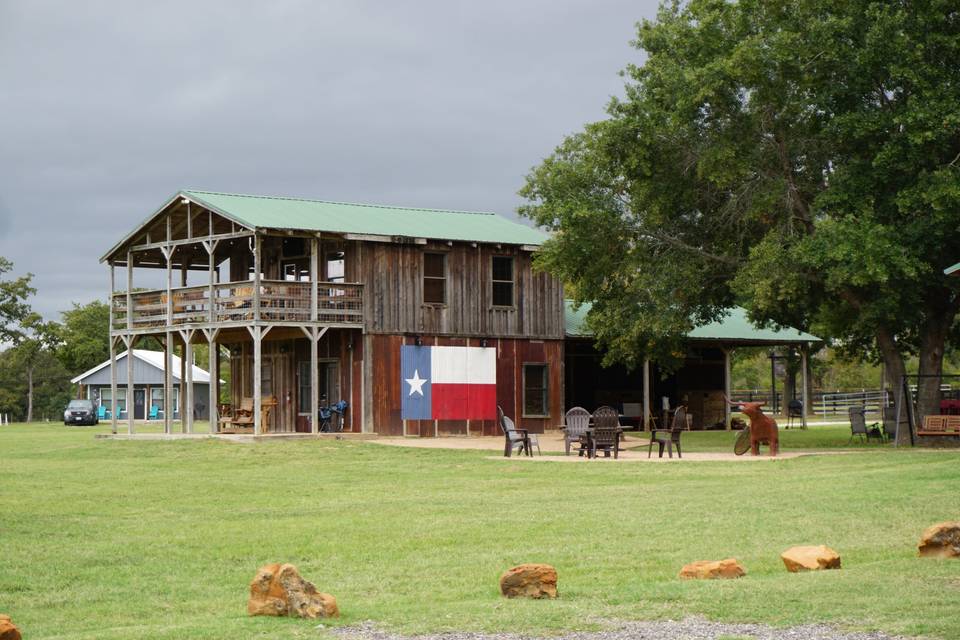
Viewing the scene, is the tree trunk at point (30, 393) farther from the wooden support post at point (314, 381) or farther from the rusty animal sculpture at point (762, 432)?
the rusty animal sculpture at point (762, 432)

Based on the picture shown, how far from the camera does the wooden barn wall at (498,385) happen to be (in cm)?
3606

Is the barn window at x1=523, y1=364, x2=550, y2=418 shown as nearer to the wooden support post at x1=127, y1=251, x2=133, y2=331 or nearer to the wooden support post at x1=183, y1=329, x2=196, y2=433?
the wooden support post at x1=183, y1=329, x2=196, y2=433

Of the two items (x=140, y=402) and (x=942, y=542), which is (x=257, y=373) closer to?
(x=942, y=542)

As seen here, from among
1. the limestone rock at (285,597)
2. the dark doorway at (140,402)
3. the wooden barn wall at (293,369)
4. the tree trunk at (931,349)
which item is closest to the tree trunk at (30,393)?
the dark doorway at (140,402)

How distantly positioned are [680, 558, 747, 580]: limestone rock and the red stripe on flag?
2636 centimetres

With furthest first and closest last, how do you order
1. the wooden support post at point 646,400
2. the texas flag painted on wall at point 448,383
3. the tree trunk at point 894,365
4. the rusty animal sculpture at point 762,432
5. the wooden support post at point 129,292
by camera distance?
the wooden support post at point 646,400
the wooden support post at point 129,292
the texas flag painted on wall at point 448,383
the tree trunk at point 894,365
the rusty animal sculpture at point 762,432

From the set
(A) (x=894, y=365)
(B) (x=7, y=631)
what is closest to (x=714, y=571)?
(B) (x=7, y=631)

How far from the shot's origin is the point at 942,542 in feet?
36.2

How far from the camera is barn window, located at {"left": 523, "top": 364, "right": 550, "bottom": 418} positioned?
39.0 metres

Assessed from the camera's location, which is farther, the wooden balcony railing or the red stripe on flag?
the red stripe on flag

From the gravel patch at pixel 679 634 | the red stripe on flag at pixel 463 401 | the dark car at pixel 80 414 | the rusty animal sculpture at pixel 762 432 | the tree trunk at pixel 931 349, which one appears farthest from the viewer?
the dark car at pixel 80 414

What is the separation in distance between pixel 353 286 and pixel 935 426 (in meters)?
15.4

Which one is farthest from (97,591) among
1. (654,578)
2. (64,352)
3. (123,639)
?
(64,352)

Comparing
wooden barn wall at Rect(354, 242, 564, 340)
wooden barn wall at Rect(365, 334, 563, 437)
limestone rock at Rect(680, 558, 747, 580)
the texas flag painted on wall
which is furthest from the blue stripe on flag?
limestone rock at Rect(680, 558, 747, 580)
